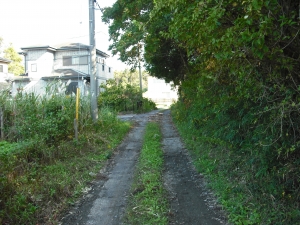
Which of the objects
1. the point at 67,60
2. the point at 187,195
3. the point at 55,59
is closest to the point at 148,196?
the point at 187,195

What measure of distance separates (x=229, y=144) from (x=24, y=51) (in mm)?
25854

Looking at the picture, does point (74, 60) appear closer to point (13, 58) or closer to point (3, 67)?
point (3, 67)

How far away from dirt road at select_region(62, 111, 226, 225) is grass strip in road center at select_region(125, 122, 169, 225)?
0.43 feet

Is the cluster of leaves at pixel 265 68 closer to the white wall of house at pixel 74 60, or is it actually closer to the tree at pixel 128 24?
the tree at pixel 128 24

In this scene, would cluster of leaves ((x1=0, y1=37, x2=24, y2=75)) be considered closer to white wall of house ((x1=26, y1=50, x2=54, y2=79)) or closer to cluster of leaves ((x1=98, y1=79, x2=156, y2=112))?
white wall of house ((x1=26, y1=50, x2=54, y2=79))

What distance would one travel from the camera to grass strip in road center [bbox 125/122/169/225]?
160 inches

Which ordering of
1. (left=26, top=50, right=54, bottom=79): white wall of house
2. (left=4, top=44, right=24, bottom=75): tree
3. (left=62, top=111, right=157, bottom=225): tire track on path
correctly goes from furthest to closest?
1. (left=4, top=44, right=24, bottom=75): tree
2. (left=26, top=50, right=54, bottom=79): white wall of house
3. (left=62, top=111, right=157, bottom=225): tire track on path

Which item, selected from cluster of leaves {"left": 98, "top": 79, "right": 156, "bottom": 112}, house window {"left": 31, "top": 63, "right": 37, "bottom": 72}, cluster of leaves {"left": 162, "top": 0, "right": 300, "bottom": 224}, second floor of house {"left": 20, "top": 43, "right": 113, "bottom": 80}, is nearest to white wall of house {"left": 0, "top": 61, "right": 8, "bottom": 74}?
second floor of house {"left": 20, "top": 43, "right": 113, "bottom": 80}

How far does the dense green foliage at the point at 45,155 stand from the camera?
4250 mm

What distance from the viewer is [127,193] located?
5.11 meters

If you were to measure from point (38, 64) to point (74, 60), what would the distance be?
3.32 m

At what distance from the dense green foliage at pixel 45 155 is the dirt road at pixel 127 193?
0.30 m

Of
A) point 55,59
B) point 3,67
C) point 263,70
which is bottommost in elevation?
point 263,70

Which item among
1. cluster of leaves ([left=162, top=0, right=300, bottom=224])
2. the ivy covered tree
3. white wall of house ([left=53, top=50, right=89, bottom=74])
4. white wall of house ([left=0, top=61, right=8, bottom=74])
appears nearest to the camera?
cluster of leaves ([left=162, top=0, right=300, bottom=224])
